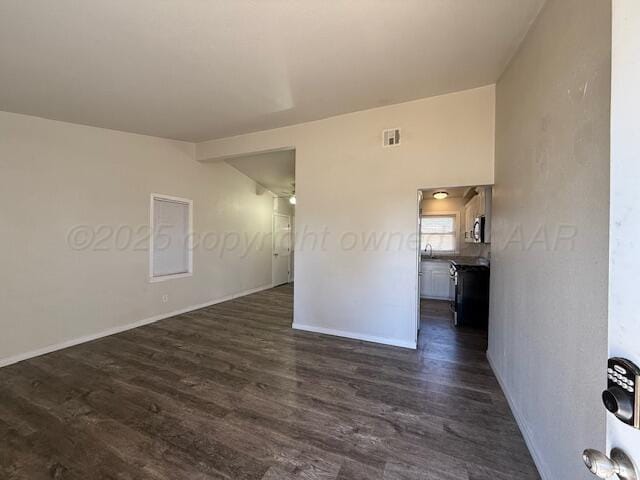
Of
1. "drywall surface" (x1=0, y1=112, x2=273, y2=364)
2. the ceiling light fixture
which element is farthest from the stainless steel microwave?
"drywall surface" (x1=0, y1=112, x2=273, y2=364)

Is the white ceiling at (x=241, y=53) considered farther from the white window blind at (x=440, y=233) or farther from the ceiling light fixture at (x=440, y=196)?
the white window blind at (x=440, y=233)

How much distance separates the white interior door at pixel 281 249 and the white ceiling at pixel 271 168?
1.09 meters

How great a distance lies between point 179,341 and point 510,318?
3.92 m

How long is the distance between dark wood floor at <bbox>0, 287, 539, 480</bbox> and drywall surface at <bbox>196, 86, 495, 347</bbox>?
532mm

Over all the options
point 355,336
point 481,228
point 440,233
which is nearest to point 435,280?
point 440,233

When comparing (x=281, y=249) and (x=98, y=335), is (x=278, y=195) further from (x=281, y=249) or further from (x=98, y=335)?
(x=98, y=335)

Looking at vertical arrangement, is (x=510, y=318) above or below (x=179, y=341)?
above

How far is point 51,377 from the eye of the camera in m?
2.74

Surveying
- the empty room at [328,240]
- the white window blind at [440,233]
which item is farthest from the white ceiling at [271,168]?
the white window blind at [440,233]

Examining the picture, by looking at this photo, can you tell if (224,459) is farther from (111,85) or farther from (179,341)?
(111,85)

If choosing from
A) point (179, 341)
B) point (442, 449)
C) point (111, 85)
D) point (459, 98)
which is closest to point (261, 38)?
point (111, 85)

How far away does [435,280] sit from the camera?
238 inches

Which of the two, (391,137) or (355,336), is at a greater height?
(391,137)

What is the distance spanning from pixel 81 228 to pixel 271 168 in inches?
139
